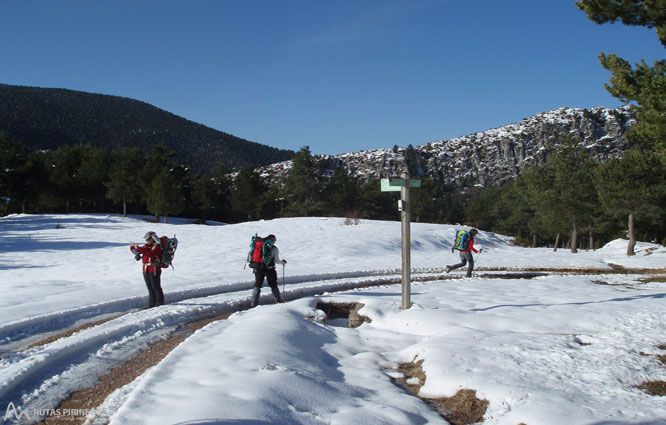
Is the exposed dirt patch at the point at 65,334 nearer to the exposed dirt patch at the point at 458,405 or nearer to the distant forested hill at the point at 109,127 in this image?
the exposed dirt patch at the point at 458,405

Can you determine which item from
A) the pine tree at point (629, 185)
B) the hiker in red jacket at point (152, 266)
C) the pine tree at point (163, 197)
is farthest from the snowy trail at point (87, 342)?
the pine tree at point (163, 197)

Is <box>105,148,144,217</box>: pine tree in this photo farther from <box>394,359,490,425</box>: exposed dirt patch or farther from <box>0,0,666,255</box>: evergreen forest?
<box>394,359,490,425</box>: exposed dirt patch

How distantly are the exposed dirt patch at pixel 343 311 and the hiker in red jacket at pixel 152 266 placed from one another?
11.5 feet

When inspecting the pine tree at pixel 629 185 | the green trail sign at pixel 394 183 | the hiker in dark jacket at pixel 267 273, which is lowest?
the hiker in dark jacket at pixel 267 273

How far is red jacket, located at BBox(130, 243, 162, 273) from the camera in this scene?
9852 millimetres

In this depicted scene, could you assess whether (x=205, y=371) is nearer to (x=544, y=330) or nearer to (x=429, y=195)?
(x=544, y=330)

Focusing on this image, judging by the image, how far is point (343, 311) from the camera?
973 cm

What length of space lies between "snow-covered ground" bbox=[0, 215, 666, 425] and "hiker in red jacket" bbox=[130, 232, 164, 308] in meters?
0.50

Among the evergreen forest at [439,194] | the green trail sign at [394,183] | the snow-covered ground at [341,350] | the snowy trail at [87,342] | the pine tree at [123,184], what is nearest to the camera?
the snow-covered ground at [341,350]

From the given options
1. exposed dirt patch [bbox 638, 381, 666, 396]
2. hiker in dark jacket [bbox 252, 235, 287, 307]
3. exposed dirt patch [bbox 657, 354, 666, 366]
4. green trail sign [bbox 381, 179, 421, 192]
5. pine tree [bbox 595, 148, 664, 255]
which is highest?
pine tree [bbox 595, 148, 664, 255]

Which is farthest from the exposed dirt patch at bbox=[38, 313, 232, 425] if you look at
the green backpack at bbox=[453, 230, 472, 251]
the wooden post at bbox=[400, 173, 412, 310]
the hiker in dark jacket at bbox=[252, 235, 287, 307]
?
the green backpack at bbox=[453, 230, 472, 251]

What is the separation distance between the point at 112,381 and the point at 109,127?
580 ft

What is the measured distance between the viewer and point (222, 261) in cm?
1947

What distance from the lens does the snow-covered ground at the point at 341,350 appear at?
4.25m
